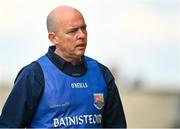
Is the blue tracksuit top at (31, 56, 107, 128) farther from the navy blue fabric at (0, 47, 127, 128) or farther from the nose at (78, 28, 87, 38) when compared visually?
the nose at (78, 28, 87, 38)

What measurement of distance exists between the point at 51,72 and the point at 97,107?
13.8 inches

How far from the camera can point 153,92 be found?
11375 mm

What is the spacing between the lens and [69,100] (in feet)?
11.9

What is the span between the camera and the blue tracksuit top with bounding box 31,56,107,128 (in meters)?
3.60

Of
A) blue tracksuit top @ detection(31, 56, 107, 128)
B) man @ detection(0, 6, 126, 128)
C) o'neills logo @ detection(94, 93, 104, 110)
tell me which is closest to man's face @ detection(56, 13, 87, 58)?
man @ detection(0, 6, 126, 128)

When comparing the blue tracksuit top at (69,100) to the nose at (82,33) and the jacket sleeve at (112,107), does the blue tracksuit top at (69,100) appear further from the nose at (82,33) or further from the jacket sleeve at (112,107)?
the nose at (82,33)

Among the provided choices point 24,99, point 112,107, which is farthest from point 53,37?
point 112,107

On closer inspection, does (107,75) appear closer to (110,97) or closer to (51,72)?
(110,97)

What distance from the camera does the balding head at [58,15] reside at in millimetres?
3672

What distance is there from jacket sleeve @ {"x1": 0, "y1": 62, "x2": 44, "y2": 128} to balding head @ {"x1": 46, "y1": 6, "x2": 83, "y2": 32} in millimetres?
252

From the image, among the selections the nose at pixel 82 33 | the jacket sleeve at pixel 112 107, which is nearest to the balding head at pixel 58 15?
the nose at pixel 82 33

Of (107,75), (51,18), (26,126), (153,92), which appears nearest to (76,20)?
(51,18)

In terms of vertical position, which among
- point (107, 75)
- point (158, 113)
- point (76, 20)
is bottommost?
point (158, 113)

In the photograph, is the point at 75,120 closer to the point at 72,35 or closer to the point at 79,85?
the point at 79,85
